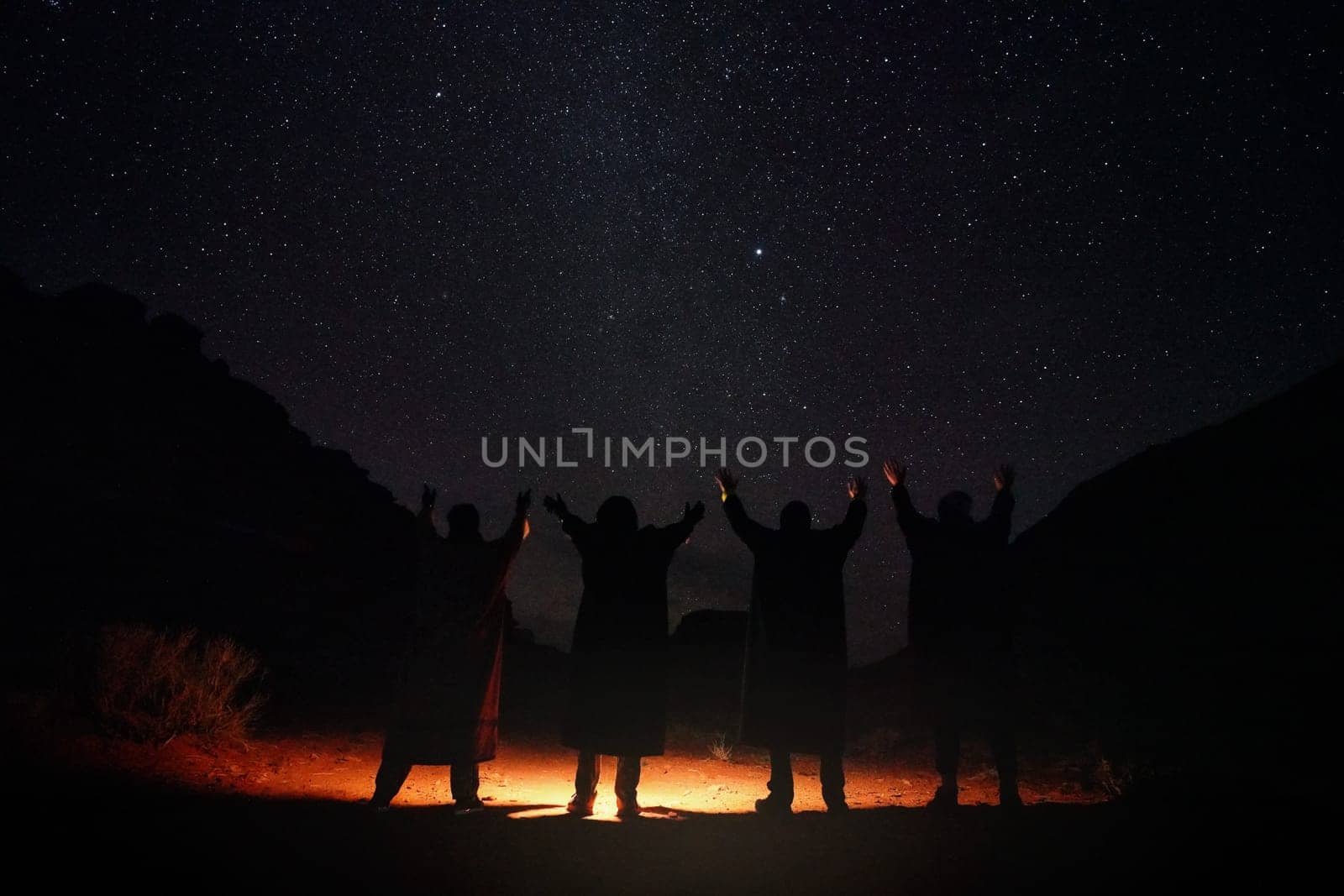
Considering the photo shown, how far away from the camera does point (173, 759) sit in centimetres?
786

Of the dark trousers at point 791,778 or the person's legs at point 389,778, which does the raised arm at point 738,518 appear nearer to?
the dark trousers at point 791,778

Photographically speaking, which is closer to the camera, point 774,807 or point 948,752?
point 774,807

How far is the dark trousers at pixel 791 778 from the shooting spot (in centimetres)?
539

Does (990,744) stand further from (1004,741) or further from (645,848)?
(645,848)

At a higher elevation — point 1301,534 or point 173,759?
point 1301,534

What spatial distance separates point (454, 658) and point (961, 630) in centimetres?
424

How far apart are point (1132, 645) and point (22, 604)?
82.2 feet

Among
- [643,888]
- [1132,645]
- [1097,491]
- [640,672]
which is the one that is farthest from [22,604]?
[1097,491]

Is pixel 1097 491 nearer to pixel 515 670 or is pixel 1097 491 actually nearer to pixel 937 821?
pixel 515 670

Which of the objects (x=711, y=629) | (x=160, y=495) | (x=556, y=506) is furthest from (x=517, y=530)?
(x=160, y=495)

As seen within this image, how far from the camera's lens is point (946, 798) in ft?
17.8

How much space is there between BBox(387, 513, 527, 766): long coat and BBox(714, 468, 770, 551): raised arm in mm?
1768

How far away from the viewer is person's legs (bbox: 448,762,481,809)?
5.69 metres

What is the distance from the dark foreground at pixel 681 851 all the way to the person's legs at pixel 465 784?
Result: 24.1 inches
